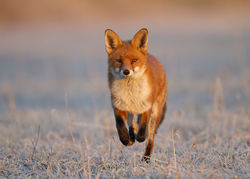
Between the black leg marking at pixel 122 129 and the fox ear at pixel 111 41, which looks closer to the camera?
the black leg marking at pixel 122 129

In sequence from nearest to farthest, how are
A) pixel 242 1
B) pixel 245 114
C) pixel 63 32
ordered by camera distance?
pixel 245 114 < pixel 63 32 < pixel 242 1

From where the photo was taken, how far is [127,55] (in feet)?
15.2

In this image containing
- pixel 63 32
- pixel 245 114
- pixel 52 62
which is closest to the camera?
pixel 245 114

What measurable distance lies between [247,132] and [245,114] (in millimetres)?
1237

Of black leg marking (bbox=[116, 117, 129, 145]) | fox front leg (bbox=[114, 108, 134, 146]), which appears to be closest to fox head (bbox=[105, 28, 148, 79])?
fox front leg (bbox=[114, 108, 134, 146])

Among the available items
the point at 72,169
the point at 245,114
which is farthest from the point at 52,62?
the point at 72,169

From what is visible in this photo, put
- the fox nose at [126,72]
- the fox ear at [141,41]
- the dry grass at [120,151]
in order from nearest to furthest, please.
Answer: the dry grass at [120,151] → the fox nose at [126,72] → the fox ear at [141,41]

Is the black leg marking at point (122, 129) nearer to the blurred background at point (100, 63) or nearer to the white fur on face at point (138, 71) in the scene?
the white fur on face at point (138, 71)

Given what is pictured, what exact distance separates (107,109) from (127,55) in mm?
5023

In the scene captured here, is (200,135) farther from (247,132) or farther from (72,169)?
(72,169)

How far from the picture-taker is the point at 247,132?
6.32 meters

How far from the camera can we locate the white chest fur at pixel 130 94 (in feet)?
15.2

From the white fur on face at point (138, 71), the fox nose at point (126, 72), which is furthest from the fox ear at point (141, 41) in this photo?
the fox nose at point (126, 72)

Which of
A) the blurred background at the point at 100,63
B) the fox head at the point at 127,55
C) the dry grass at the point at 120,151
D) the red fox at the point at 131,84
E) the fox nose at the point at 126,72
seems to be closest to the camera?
the dry grass at the point at 120,151
